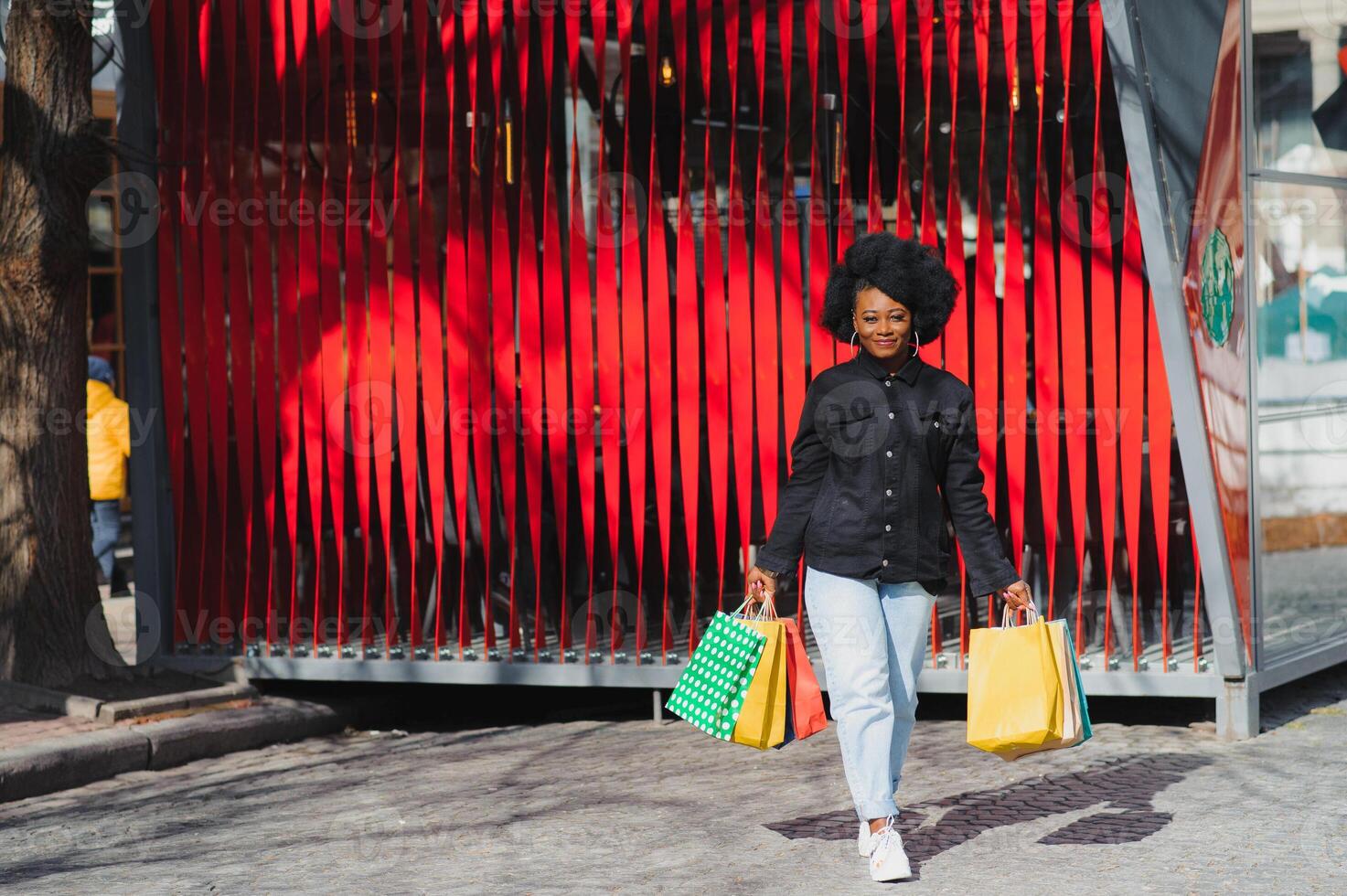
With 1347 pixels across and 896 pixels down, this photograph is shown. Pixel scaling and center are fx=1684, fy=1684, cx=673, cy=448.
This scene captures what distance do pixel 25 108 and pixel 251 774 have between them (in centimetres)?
312

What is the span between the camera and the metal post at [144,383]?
26.0ft

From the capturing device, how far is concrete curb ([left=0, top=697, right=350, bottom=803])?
655cm

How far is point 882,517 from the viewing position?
16.4ft

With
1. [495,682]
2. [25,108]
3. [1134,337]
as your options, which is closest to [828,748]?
[495,682]

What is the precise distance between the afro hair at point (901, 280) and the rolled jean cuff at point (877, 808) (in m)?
1.39

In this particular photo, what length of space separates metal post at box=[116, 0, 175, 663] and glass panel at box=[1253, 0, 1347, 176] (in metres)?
5.06

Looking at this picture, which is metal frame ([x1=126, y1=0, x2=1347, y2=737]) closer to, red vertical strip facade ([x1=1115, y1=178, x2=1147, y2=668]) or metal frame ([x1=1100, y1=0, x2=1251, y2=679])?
metal frame ([x1=1100, y1=0, x2=1251, y2=679])

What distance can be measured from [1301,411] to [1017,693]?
3796 mm

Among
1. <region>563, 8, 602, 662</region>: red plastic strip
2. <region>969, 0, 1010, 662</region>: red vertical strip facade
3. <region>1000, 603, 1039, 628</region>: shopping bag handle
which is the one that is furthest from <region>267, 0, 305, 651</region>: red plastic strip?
<region>1000, 603, 1039, 628</region>: shopping bag handle

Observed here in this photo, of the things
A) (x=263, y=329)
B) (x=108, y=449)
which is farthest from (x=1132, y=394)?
(x=108, y=449)

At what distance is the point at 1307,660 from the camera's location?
7.56 meters

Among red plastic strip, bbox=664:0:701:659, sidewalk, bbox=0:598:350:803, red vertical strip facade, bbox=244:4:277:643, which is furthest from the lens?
red vertical strip facade, bbox=244:4:277:643
